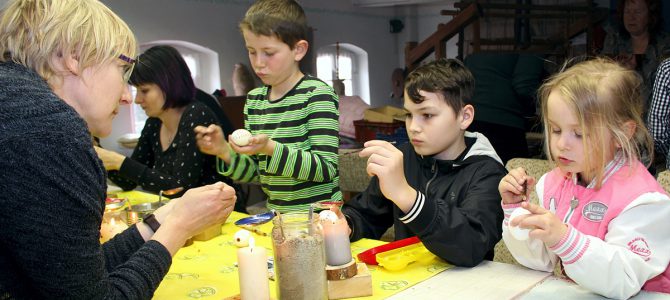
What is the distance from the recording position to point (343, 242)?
1430 mm

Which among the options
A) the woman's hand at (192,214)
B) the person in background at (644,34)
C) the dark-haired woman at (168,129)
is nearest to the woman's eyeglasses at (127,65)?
the woman's hand at (192,214)

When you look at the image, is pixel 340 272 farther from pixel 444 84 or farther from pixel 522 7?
pixel 522 7

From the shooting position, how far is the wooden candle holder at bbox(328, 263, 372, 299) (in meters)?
1.37

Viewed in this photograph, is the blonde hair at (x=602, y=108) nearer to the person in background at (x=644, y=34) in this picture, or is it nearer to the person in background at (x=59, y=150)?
the person in background at (x=59, y=150)

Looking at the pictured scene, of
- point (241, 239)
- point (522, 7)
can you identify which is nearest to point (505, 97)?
point (241, 239)

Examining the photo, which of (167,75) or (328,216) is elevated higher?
(167,75)

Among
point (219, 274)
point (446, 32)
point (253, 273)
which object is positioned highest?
point (446, 32)

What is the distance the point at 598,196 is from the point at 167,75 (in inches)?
80.5

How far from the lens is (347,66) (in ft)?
37.6

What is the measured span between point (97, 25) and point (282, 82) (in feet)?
4.01

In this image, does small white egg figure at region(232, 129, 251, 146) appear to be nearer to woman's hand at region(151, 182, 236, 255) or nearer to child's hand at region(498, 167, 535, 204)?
woman's hand at region(151, 182, 236, 255)

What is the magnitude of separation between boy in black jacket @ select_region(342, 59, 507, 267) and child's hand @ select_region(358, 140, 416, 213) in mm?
49

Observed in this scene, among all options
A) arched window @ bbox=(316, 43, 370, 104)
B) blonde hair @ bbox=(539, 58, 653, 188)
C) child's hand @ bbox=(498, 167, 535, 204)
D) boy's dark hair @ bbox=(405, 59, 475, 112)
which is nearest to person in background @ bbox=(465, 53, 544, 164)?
boy's dark hair @ bbox=(405, 59, 475, 112)

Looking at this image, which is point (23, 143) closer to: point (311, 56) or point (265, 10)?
point (265, 10)
